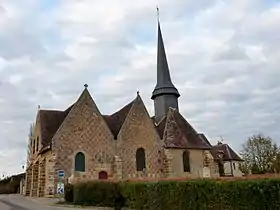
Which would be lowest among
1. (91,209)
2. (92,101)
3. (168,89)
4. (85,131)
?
(91,209)

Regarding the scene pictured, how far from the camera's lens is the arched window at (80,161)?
35594 millimetres

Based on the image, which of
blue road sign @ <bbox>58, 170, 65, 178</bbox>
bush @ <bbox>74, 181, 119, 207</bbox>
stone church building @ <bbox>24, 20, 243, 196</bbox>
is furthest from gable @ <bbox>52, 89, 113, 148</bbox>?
bush @ <bbox>74, 181, 119, 207</bbox>

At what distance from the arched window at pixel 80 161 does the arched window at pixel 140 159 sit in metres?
5.57

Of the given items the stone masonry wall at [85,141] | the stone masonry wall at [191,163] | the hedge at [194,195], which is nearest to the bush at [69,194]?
the hedge at [194,195]

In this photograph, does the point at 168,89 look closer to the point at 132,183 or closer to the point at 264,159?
the point at 264,159

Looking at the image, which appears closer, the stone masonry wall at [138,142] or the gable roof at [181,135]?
the stone masonry wall at [138,142]

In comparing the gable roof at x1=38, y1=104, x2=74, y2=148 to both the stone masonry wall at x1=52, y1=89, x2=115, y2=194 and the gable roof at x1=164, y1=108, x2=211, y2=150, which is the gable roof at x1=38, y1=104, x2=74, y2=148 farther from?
the gable roof at x1=164, y1=108, x2=211, y2=150

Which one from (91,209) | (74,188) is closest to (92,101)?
(74,188)

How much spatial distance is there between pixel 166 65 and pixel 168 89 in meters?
4.37

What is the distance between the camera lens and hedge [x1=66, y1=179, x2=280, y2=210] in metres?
11.8

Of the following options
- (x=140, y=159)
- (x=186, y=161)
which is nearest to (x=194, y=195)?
(x=140, y=159)

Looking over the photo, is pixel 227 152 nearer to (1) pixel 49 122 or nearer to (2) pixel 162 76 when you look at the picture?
(2) pixel 162 76

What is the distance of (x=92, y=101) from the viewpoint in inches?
1491

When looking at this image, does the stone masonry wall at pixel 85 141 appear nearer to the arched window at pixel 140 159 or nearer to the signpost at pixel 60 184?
the signpost at pixel 60 184
